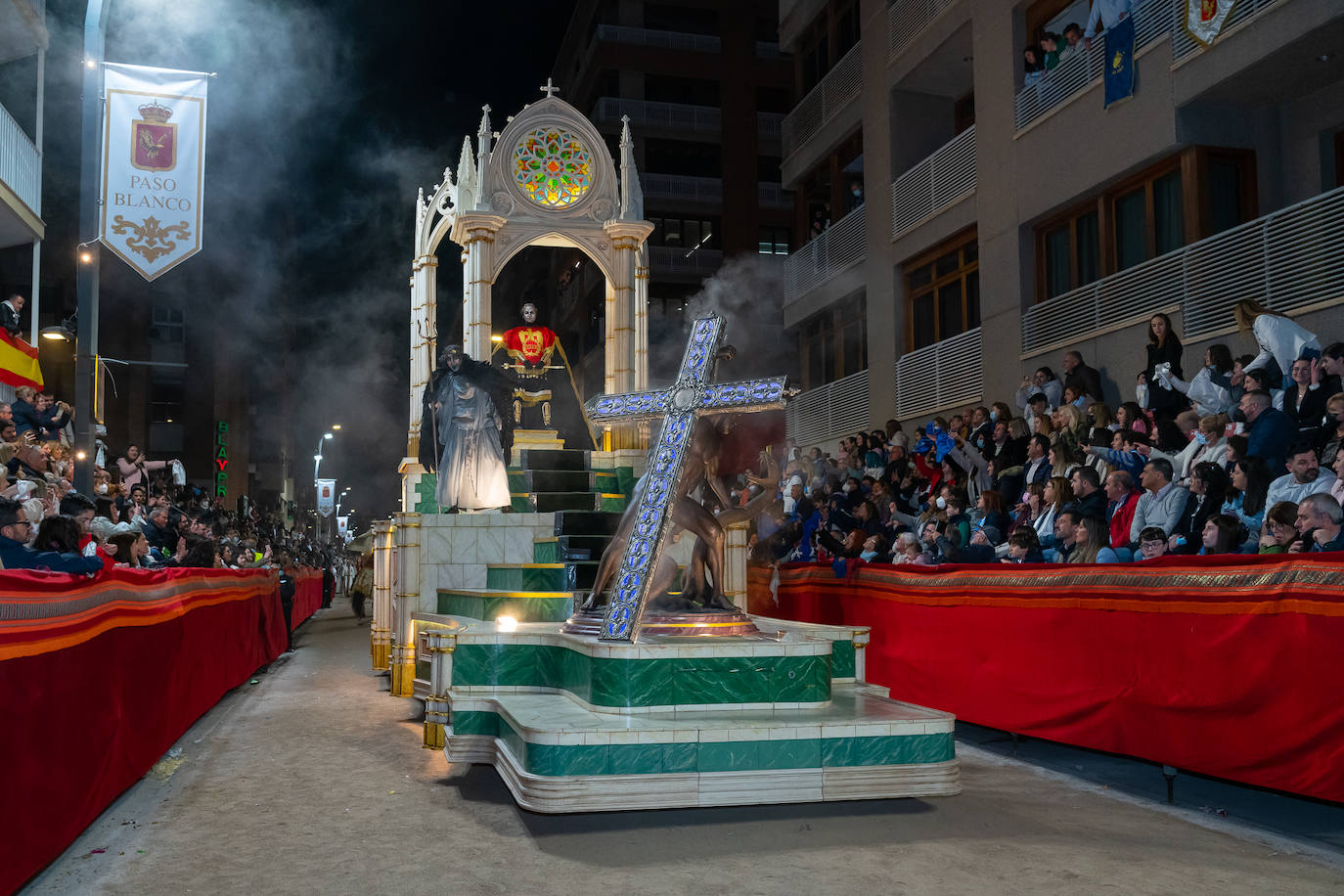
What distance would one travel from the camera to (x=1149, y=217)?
15086 mm

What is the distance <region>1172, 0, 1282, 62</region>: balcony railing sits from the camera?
12.7 m

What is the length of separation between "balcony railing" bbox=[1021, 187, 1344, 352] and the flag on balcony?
2394mm

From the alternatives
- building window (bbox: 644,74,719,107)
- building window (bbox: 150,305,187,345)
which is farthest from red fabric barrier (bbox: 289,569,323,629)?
building window (bbox: 644,74,719,107)

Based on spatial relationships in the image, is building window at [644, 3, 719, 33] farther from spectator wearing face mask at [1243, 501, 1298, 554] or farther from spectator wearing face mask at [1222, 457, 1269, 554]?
spectator wearing face mask at [1243, 501, 1298, 554]

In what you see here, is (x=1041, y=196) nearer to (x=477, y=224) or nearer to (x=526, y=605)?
(x=477, y=224)

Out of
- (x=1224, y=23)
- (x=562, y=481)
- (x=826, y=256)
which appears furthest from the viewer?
(x=826, y=256)

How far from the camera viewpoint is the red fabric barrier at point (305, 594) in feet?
91.0

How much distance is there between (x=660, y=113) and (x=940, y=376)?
2441cm

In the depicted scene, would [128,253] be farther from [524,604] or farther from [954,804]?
[954,804]

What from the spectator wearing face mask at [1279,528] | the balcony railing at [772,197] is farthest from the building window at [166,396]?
the spectator wearing face mask at [1279,528]

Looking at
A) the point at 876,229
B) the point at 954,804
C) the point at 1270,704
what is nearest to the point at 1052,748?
the point at 954,804

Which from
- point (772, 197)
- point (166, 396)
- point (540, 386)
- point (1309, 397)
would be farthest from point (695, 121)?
point (1309, 397)

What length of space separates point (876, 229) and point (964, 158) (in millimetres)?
3664

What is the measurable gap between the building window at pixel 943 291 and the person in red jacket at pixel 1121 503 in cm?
1025
